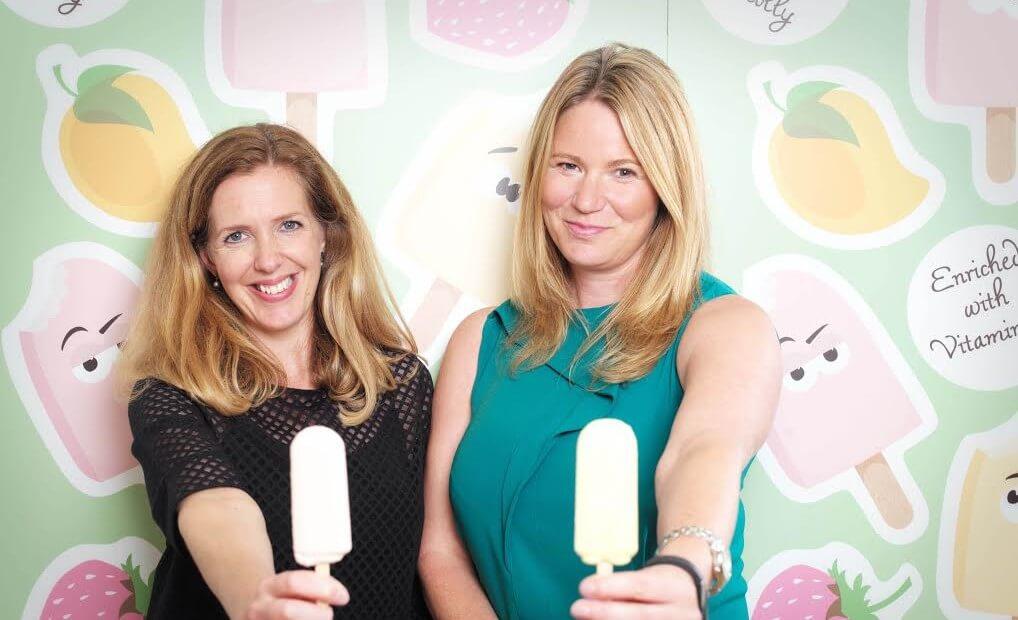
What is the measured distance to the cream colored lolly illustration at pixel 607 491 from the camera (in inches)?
53.5

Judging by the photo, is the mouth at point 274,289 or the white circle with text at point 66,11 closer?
the mouth at point 274,289

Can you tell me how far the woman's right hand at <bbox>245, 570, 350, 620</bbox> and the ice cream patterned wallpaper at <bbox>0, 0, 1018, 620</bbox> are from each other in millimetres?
1400

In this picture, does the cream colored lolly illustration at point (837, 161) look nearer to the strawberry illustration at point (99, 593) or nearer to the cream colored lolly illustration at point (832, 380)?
the cream colored lolly illustration at point (832, 380)

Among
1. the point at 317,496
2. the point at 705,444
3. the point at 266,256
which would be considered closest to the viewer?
the point at 317,496

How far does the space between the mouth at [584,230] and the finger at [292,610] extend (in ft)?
3.49

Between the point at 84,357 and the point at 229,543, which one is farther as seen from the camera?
the point at 84,357

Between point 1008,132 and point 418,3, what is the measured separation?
1550 millimetres

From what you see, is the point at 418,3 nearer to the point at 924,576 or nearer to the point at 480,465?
the point at 480,465

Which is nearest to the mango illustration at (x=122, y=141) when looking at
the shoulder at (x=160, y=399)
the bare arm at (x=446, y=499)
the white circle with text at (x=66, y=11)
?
the white circle with text at (x=66, y=11)

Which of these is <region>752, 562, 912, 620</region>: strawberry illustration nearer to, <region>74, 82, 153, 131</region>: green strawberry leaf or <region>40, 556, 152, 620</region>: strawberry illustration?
<region>40, 556, 152, 620</region>: strawberry illustration

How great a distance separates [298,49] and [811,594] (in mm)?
1922

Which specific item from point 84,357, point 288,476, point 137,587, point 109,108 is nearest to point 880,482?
point 288,476

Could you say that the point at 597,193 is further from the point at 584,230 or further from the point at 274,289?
the point at 274,289

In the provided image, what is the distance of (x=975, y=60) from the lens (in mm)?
2709
